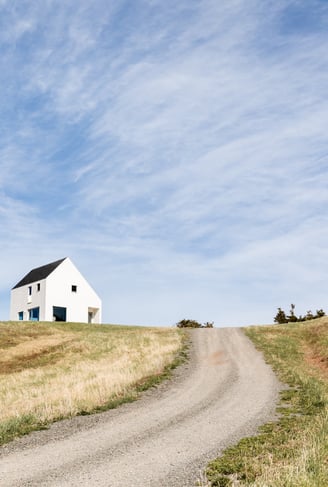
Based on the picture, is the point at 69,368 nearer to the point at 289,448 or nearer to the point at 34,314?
the point at 289,448

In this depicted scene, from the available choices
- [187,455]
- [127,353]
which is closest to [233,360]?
[127,353]

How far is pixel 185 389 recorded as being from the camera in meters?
21.4

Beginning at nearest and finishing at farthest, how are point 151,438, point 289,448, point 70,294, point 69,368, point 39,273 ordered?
1. point 289,448
2. point 151,438
3. point 69,368
4. point 70,294
5. point 39,273

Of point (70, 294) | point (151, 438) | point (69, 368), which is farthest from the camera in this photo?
point (70, 294)

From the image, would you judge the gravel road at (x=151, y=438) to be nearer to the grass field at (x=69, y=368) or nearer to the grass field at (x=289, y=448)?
the grass field at (x=289, y=448)

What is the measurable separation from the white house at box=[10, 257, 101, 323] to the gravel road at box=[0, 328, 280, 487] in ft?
148

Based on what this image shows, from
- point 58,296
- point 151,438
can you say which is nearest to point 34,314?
point 58,296

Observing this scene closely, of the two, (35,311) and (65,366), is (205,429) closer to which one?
(65,366)

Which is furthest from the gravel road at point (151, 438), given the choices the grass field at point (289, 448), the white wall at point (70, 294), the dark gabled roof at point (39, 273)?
the dark gabled roof at point (39, 273)

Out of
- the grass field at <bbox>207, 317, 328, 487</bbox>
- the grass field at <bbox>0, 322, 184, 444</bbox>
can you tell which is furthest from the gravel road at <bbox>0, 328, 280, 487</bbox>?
the grass field at <bbox>0, 322, 184, 444</bbox>

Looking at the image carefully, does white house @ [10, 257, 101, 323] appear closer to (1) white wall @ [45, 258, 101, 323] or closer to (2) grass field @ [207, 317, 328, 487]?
(1) white wall @ [45, 258, 101, 323]

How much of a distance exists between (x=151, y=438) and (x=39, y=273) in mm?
59405

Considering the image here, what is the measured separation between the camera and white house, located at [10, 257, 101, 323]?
65812 millimetres

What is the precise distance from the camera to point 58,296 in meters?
66.6
